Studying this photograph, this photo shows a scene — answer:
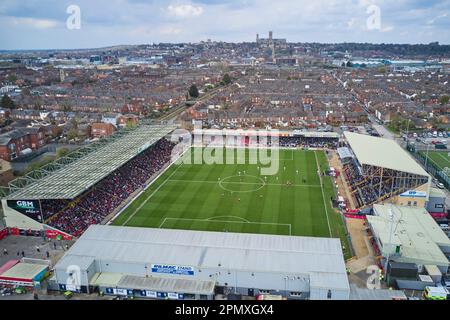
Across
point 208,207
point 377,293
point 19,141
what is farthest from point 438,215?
point 19,141

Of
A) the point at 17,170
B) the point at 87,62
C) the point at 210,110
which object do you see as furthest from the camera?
the point at 87,62

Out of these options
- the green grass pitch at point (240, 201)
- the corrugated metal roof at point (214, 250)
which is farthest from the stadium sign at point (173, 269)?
the green grass pitch at point (240, 201)

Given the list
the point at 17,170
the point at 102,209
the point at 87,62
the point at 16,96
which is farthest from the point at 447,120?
the point at 87,62

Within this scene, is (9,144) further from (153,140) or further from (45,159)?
(153,140)

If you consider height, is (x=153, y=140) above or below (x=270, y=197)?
above

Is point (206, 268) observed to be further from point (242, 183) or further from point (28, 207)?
point (242, 183)

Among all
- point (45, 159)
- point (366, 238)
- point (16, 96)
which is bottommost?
point (366, 238)
